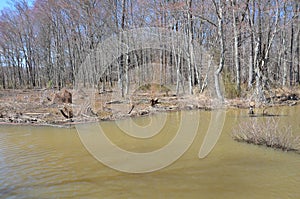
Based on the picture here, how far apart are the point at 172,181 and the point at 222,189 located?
83 centimetres

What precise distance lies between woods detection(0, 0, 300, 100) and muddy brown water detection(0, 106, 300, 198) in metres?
10.9

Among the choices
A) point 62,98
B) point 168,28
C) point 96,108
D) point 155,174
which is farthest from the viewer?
point 168,28

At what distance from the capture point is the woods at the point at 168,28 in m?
18.6

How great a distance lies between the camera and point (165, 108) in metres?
15.1

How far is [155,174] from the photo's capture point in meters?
5.05

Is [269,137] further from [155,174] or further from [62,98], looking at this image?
[62,98]

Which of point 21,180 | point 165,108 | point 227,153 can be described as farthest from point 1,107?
point 227,153

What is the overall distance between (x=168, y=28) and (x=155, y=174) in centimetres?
2037

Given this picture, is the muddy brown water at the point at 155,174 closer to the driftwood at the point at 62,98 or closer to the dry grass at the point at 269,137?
the dry grass at the point at 269,137

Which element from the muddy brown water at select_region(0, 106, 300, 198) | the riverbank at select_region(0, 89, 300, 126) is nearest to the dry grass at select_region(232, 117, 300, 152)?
the muddy brown water at select_region(0, 106, 300, 198)

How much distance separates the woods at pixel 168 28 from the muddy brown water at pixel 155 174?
10.9 metres

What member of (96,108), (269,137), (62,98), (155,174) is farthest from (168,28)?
(155,174)

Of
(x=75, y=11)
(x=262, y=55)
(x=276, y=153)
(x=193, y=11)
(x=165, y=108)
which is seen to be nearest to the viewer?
(x=276, y=153)

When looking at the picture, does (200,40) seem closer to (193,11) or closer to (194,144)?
(193,11)
